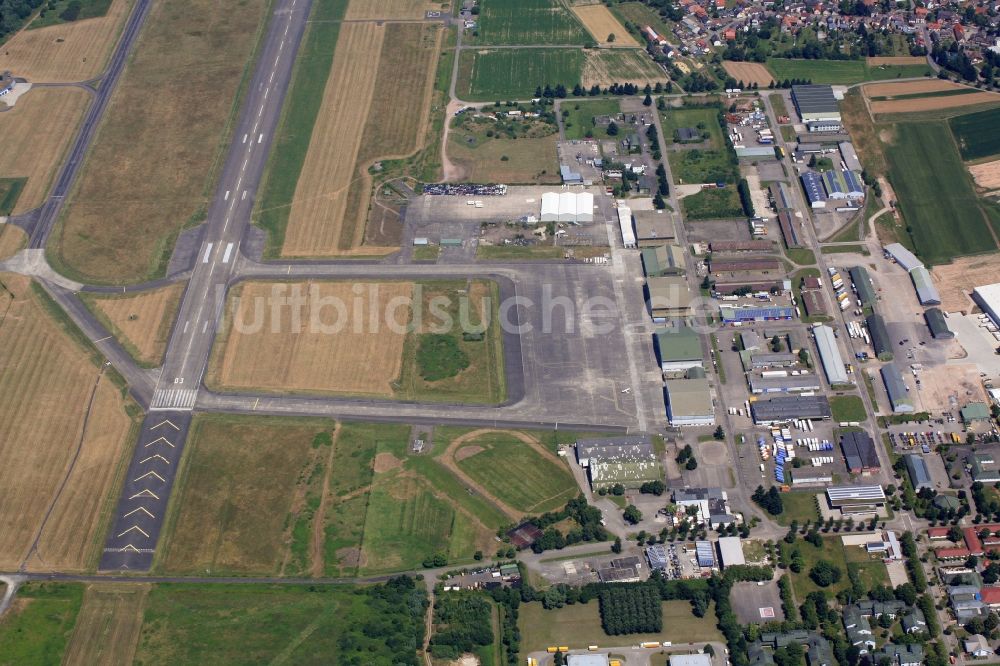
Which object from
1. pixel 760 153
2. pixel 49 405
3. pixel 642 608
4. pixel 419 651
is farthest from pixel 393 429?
pixel 760 153

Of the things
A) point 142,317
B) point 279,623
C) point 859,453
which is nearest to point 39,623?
point 279,623

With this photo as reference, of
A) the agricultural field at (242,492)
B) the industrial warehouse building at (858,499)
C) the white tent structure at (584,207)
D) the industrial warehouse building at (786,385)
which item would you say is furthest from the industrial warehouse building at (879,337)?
the agricultural field at (242,492)

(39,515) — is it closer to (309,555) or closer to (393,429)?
(309,555)

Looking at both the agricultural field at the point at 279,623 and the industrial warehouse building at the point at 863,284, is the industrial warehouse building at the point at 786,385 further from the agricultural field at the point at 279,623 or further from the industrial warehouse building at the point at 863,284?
the agricultural field at the point at 279,623

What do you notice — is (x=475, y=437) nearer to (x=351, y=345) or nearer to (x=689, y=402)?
(x=351, y=345)

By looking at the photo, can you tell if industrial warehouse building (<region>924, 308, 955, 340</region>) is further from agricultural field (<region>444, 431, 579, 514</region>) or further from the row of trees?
the row of trees

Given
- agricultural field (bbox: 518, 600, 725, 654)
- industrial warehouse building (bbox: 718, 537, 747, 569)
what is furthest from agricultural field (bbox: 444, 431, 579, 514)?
industrial warehouse building (bbox: 718, 537, 747, 569)

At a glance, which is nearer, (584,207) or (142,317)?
(142,317)
